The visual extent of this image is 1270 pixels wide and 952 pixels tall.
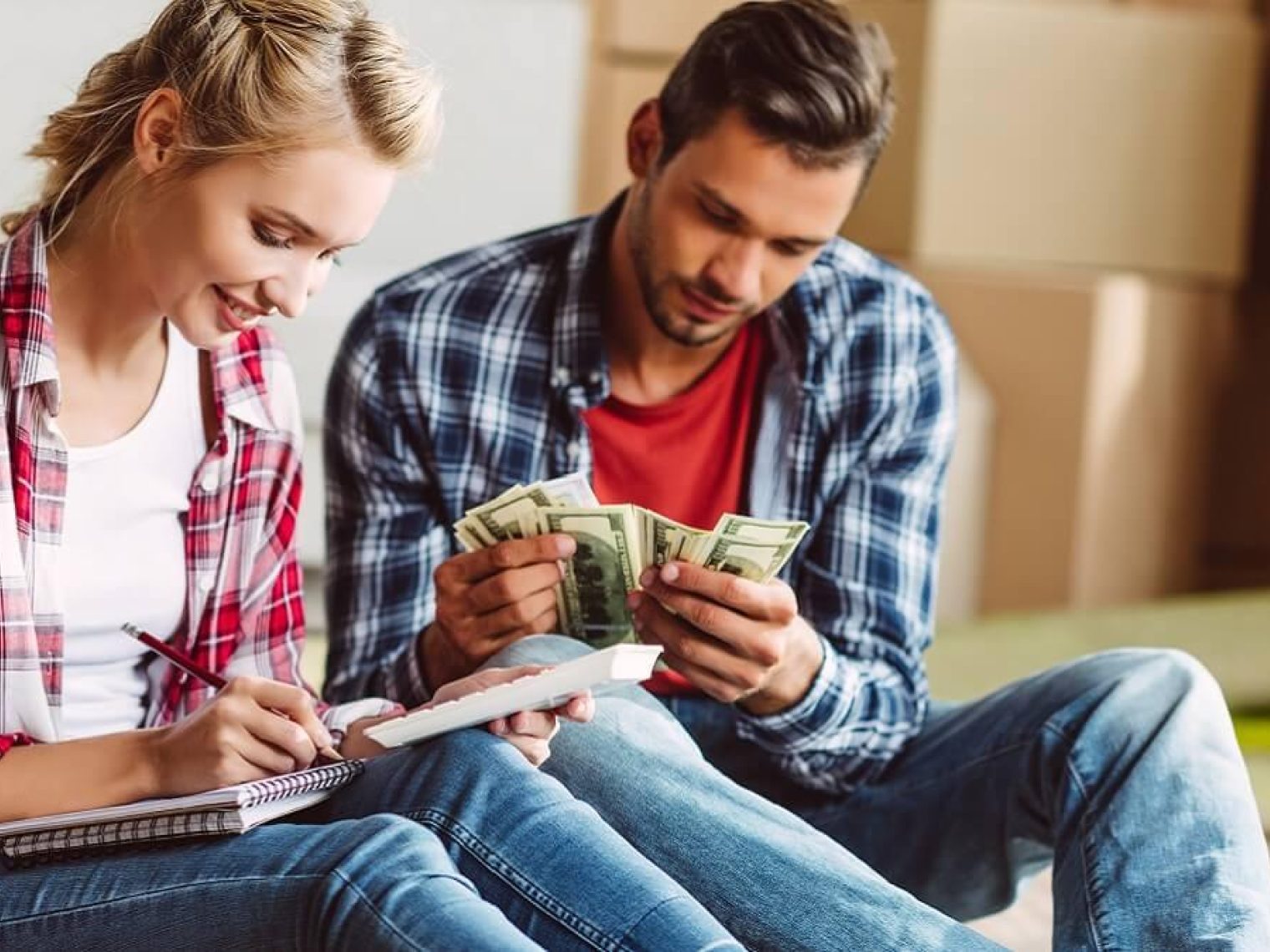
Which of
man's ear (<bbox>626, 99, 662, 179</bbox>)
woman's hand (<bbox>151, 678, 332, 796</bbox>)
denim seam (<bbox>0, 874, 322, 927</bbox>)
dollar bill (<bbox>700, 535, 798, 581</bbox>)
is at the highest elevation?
man's ear (<bbox>626, 99, 662, 179</bbox>)

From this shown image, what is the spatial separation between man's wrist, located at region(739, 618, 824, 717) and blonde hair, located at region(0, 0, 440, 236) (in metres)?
0.56

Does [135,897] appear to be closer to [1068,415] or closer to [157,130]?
[157,130]

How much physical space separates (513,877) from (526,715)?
178 mm

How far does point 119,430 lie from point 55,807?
1.06 ft

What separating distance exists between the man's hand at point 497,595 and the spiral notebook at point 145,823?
31 cm

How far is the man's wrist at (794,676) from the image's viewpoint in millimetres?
1795

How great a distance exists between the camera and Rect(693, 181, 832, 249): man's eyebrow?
1.94 m

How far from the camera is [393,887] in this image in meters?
1.30

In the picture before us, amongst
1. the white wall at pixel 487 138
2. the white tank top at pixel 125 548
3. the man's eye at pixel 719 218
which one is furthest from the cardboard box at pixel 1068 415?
the white tank top at pixel 125 548

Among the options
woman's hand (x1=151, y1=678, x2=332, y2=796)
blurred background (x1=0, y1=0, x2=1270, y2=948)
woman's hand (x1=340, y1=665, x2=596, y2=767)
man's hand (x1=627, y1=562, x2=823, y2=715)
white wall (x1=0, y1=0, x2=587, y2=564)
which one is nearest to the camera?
woman's hand (x1=151, y1=678, x2=332, y2=796)

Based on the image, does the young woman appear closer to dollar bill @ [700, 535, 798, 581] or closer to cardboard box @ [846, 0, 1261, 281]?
dollar bill @ [700, 535, 798, 581]

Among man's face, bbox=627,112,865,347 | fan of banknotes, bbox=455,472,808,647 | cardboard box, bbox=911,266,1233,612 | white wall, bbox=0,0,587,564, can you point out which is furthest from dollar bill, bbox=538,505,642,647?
cardboard box, bbox=911,266,1233,612

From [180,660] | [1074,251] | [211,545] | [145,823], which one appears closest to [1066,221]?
[1074,251]

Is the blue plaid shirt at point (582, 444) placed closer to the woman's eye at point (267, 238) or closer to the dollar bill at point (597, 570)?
the dollar bill at point (597, 570)
